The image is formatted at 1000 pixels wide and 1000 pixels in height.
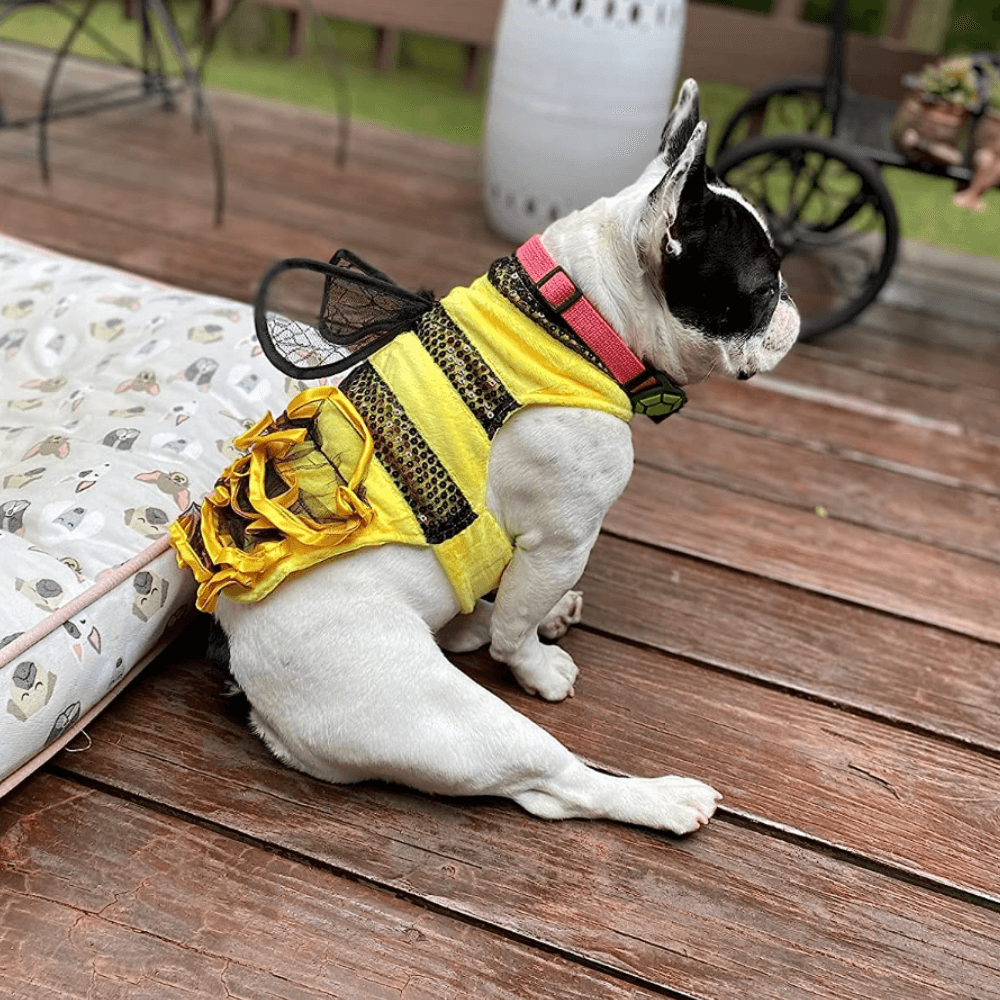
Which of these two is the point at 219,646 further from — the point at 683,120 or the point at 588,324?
the point at 683,120

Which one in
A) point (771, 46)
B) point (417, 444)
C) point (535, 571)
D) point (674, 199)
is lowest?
point (535, 571)

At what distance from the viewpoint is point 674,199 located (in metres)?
0.89

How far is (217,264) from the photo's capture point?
2.25 meters

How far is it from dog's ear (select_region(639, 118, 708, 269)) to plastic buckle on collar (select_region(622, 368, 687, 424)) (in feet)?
0.38

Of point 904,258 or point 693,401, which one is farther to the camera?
point 904,258

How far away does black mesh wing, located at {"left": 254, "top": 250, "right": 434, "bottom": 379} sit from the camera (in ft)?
3.38

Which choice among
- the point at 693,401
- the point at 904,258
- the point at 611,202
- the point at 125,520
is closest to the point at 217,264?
the point at 693,401

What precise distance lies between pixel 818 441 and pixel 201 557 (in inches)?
48.1

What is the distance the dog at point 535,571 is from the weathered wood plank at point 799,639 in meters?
0.31

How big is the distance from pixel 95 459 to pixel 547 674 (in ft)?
1.84

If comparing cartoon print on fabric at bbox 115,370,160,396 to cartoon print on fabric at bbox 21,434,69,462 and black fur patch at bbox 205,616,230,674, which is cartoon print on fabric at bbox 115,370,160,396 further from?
black fur patch at bbox 205,616,230,674

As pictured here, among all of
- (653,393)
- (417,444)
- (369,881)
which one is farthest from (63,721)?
A: (653,393)

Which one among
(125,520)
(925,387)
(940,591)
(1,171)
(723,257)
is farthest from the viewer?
(1,171)

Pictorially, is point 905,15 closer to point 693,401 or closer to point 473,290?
point 693,401
